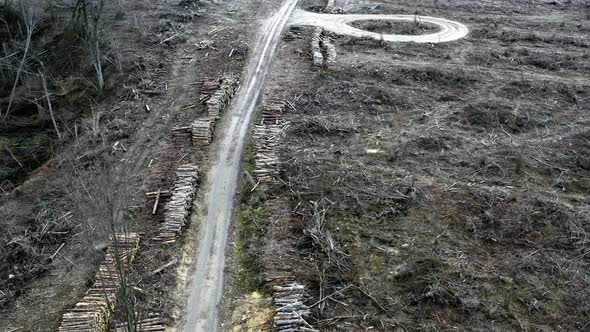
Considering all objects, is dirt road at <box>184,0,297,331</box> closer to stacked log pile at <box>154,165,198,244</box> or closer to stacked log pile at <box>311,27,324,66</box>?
stacked log pile at <box>154,165,198,244</box>

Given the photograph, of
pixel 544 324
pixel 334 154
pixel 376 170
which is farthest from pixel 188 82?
pixel 544 324

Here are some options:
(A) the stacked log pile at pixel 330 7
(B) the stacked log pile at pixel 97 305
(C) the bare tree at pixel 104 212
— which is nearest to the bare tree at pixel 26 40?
(C) the bare tree at pixel 104 212

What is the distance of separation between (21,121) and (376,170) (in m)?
20.4

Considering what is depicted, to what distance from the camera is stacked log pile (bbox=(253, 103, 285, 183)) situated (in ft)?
63.6

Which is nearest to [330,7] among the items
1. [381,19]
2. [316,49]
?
[381,19]

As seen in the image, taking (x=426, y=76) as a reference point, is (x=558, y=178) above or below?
below

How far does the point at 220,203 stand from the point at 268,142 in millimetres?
3776

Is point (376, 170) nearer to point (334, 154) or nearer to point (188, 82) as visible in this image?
point (334, 154)

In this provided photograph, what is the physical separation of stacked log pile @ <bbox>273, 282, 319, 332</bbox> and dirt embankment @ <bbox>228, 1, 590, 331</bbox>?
1.19 feet

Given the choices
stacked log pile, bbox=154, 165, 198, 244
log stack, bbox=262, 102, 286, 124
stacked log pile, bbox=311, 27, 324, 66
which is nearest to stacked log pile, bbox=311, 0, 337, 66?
stacked log pile, bbox=311, 27, 324, 66

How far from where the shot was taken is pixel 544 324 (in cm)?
1395

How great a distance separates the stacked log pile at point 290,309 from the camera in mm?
13750

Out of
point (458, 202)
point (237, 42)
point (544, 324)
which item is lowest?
point (544, 324)

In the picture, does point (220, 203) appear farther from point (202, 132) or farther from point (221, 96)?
point (221, 96)
